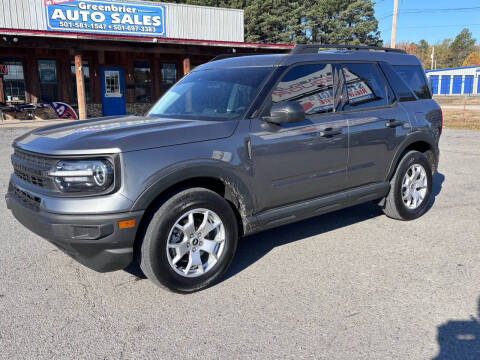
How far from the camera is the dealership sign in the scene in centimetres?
1972

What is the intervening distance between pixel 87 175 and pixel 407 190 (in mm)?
3696

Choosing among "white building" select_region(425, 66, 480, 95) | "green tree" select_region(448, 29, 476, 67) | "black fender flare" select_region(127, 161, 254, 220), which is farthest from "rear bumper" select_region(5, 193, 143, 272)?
"green tree" select_region(448, 29, 476, 67)

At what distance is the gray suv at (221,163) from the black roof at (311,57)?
22 millimetres

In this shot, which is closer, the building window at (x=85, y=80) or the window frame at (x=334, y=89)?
the window frame at (x=334, y=89)

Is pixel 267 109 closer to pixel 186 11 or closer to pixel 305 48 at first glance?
pixel 305 48

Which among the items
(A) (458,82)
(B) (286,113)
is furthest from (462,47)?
(B) (286,113)

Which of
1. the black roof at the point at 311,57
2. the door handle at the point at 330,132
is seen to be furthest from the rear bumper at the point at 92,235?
the black roof at the point at 311,57

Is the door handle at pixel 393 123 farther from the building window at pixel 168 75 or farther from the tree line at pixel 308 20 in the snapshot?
the tree line at pixel 308 20

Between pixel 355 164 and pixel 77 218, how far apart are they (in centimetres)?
271

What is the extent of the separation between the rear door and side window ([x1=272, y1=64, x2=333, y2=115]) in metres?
0.26

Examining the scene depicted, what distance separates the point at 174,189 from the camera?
3297 millimetres

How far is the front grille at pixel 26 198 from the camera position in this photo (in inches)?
123

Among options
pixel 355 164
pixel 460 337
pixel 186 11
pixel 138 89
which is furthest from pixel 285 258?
pixel 186 11

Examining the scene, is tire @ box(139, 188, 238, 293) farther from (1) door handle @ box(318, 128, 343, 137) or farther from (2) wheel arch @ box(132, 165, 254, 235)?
(1) door handle @ box(318, 128, 343, 137)
